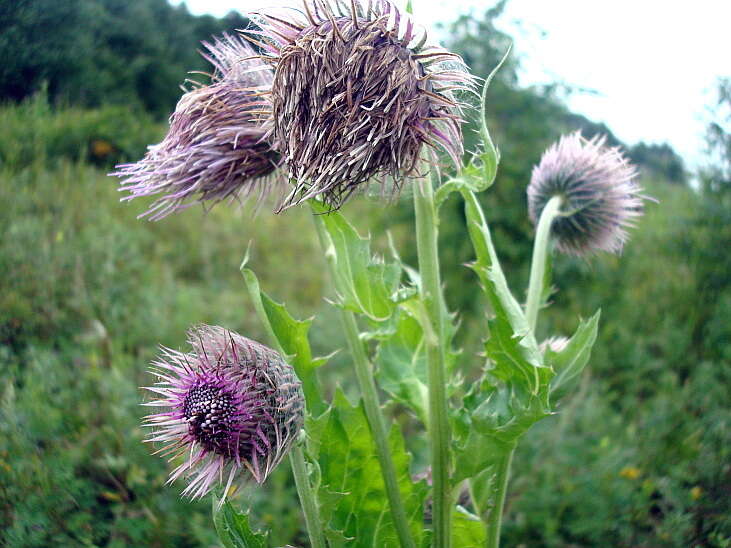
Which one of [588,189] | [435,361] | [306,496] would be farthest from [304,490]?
[588,189]

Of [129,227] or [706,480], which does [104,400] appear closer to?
[129,227]

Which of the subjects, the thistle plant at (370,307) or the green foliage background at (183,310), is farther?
the green foliage background at (183,310)

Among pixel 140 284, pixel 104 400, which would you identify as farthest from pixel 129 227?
pixel 104 400

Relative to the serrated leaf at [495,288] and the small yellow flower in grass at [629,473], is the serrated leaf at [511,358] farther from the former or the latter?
the small yellow flower in grass at [629,473]

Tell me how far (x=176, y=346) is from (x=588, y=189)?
3.02 meters

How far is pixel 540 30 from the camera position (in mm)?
4719

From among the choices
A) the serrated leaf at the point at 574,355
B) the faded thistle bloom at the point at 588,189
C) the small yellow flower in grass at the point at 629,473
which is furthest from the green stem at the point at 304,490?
the small yellow flower in grass at the point at 629,473

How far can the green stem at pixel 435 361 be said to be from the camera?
2.02 m

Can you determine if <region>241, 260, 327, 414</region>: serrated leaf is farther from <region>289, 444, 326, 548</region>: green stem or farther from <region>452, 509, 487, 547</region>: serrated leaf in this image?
<region>452, 509, 487, 547</region>: serrated leaf

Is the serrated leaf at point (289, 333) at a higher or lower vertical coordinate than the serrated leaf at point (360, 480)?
higher

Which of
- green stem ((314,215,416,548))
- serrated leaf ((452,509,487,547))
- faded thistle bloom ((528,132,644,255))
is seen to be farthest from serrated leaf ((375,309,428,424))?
faded thistle bloom ((528,132,644,255))

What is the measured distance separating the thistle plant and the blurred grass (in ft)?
1.31

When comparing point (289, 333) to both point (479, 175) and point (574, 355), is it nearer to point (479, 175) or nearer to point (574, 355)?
point (479, 175)

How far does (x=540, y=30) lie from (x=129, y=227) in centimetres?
387
